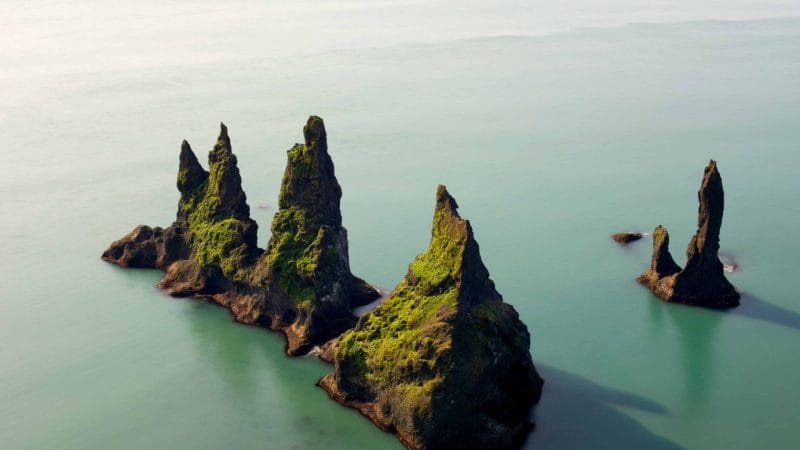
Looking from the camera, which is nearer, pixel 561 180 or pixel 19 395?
pixel 19 395

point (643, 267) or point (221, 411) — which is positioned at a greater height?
point (643, 267)

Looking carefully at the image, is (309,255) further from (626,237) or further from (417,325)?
(626,237)

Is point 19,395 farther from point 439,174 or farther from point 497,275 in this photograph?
point 439,174

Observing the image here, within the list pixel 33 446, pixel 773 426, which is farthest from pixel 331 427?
pixel 773 426

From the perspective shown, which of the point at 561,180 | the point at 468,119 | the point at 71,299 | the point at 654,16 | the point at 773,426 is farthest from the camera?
the point at 654,16

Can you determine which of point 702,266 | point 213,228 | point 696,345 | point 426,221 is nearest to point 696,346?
point 696,345

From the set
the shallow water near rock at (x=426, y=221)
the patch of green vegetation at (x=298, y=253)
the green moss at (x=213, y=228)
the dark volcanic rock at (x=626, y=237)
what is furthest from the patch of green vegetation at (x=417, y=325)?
the dark volcanic rock at (x=626, y=237)
